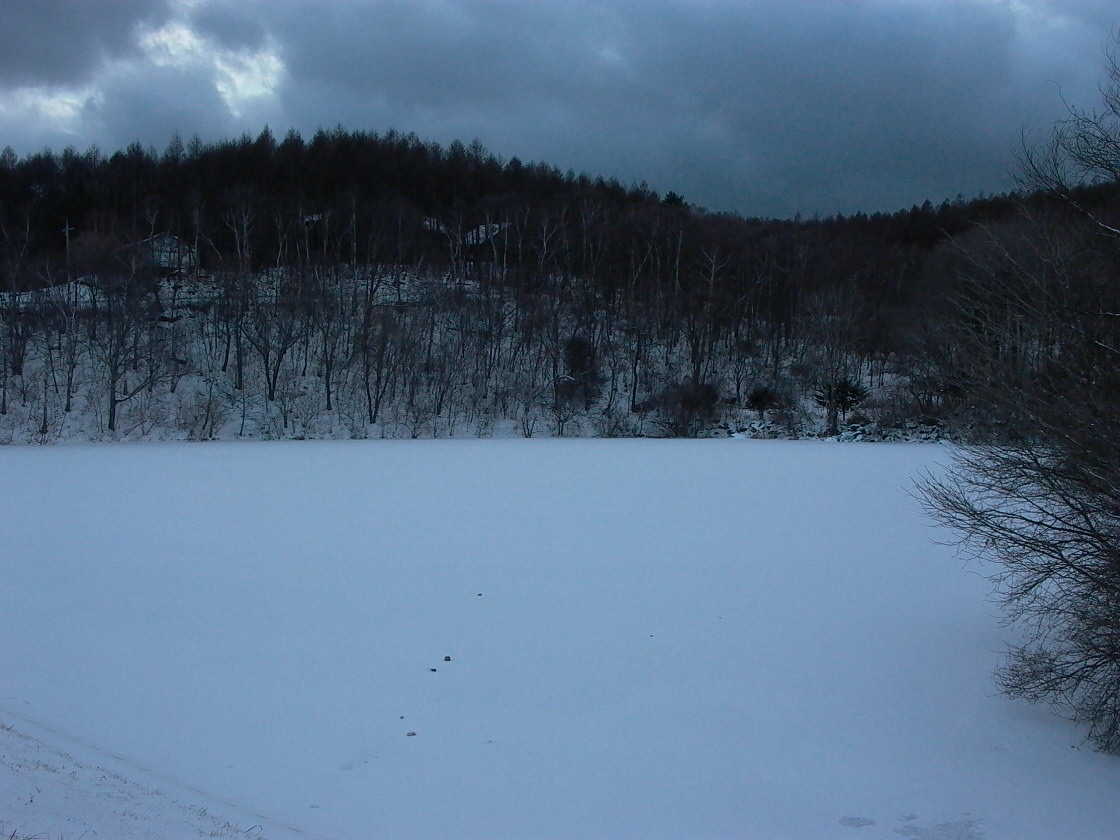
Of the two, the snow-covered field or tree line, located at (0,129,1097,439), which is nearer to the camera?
the snow-covered field

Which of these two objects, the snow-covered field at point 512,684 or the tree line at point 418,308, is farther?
the tree line at point 418,308

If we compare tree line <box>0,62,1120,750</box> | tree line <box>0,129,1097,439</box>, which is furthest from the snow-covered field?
tree line <box>0,129,1097,439</box>

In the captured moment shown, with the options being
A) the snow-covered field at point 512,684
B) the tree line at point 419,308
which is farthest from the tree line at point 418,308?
the snow-covered field at point 512,684

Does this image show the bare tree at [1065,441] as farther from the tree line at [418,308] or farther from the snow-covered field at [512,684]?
the tree line at [418,308]

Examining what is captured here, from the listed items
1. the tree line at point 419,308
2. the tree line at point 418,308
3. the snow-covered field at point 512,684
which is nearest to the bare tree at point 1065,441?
the snow-covered field at point 512,684

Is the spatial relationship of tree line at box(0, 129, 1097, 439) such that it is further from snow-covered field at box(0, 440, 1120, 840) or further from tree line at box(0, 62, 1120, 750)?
snow-covered field at box(0, 440, 1120, 840)

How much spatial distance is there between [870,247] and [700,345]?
28.5 metres

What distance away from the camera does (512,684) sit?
9.30 metres

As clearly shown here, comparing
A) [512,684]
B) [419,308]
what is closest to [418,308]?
[419,308]

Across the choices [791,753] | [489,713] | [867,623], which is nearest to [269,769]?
[489,713]

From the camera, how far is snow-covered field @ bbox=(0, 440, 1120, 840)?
6586 millimetres

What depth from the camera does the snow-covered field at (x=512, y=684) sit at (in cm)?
659

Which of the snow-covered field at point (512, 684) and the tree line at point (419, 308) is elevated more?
the tree line at point (419, 308)

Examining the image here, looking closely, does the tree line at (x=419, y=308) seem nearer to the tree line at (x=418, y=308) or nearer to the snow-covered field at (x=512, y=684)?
the tree line at (x=418, y=308)
